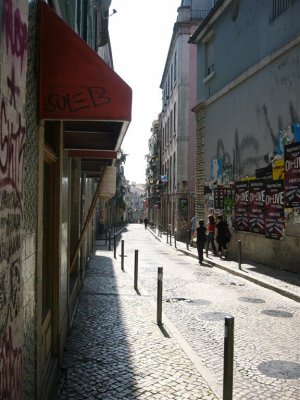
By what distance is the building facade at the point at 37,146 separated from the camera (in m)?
2.25

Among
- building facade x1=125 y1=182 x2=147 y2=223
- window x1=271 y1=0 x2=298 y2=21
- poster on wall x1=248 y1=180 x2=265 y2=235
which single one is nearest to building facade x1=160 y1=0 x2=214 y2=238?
poster on wall x1=248 y1=180 x2=265 y2=235

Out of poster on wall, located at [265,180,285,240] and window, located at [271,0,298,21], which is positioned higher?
window, located at [271,0,298,21]

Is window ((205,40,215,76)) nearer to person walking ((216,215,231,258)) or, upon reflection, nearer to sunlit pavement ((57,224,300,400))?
person walking ((216,215,231,258))

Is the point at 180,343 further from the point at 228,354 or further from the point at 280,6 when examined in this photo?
the point at 280,6

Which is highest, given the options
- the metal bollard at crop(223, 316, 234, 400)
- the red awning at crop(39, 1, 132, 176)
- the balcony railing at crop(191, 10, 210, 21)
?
the balcony railing at crop(191, 10, 210, 21)

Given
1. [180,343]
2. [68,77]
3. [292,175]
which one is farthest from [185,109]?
[68,77]

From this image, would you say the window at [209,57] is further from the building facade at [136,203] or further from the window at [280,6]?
the building facade at [136,203]

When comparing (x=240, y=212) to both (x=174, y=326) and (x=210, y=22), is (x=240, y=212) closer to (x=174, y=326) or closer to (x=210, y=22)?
(x=210, y=22)

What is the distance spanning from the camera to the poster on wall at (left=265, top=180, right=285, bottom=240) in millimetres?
14016

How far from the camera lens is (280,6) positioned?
1459 centimetres

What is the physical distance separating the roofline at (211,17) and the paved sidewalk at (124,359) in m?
14.8

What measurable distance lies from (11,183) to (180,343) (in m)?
4.71

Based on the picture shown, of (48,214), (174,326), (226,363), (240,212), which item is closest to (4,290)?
(226,363)

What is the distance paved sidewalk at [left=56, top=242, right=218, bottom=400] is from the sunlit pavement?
0.04 ft
